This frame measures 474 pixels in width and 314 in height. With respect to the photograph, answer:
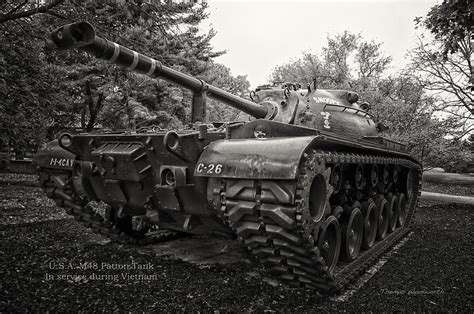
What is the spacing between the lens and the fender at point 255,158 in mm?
3613

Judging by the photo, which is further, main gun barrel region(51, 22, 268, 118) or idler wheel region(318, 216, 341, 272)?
idler wheel region(318, 216, 341, 272)

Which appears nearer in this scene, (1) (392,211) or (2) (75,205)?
(2) (75,205)

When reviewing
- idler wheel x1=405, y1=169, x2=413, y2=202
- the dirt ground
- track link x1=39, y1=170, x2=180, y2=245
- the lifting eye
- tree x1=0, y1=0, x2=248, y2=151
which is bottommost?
the dirt ground

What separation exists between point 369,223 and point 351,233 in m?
1.09

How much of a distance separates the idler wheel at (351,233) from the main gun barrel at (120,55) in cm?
235

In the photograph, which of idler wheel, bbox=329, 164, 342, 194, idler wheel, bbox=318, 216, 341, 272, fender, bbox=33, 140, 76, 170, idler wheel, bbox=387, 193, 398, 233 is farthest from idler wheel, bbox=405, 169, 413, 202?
fender, bbox=33, 140, 76, 170

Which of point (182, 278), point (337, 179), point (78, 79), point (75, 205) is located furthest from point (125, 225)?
point (78, 79)

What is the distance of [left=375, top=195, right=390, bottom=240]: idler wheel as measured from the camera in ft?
23.0

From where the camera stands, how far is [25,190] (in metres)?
13.8

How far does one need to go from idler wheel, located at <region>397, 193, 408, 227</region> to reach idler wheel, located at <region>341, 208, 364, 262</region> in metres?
2.72

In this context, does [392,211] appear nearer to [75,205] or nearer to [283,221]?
[283,221]

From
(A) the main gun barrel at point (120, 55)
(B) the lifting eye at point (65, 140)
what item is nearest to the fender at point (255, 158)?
(A) the main gun barrel at point (120, 55)

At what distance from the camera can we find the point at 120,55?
415 cm

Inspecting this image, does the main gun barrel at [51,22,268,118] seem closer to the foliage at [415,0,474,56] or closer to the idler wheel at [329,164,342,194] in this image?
the idler wheel at [329,164,342,194]
